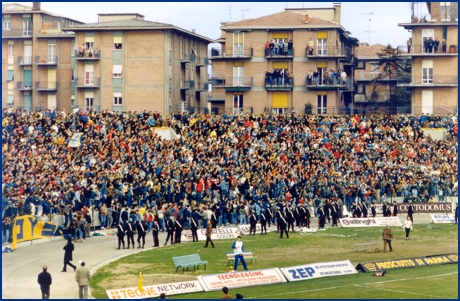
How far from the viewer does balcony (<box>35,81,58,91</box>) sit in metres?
88.9

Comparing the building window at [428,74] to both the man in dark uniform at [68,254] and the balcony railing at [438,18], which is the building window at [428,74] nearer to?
the balcony railing at [438,18]

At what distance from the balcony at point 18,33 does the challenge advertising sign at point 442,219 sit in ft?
154

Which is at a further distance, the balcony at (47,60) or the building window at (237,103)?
the balcony at (47,60)

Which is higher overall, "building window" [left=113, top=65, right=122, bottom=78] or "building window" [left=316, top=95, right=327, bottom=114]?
"building window" [left=113, top=65, right=122, bottom=78]

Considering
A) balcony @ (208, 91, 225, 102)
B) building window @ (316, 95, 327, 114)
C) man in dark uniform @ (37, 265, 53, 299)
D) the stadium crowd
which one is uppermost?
balcony @ (208, 91, 225, 102)

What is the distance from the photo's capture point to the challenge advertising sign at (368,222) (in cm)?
5738

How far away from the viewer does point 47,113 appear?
66.6 meters

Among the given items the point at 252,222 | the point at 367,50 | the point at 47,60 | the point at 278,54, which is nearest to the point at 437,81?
the point at 278,54

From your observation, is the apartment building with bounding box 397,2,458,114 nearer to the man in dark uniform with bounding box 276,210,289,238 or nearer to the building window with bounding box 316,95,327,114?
the building window with bounding box 316,95,327,114

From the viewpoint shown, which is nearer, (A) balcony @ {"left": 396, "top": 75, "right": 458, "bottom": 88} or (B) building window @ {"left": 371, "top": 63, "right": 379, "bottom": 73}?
(A) balcony @ {"left": 396, "top": 75, "right": 458, "bottom": 88}

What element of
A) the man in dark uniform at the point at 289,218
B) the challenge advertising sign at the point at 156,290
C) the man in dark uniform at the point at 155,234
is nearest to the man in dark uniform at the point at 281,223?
the man in dark uniform at the point at 289,218

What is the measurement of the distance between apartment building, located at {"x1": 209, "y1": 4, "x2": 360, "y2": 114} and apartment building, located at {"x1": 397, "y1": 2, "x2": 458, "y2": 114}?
6422mm

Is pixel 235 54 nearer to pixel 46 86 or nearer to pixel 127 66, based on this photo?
pixel 127 66

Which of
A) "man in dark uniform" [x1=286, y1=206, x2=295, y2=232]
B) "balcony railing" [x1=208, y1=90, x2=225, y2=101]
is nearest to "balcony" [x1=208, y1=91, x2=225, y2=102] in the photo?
"balcony railing" [x1=208, y1=90, x2=225, y2=101]
